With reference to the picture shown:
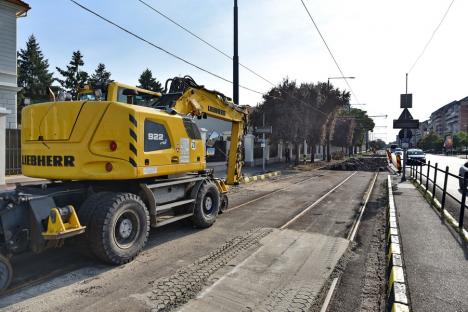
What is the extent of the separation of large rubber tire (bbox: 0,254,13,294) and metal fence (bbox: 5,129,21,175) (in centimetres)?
1443

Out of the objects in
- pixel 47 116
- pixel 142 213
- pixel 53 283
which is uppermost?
pixel 47 116

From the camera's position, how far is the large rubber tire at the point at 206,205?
26.8 feet

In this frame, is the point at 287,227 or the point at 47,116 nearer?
the point at 47,116

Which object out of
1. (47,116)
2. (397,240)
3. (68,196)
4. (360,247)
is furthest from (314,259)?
(47,116)

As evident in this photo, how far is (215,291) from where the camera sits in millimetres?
4797

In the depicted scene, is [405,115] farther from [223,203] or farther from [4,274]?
[4,274]

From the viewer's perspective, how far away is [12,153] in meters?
17.2

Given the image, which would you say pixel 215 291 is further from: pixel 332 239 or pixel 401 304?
pixel 332 239

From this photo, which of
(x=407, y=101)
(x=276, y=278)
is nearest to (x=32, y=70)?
(x=407, y=101)

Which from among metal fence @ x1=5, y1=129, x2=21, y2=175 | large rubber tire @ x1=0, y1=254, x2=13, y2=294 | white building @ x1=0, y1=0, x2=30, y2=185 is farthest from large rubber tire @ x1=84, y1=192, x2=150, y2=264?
white building @ x1=0, y1=0, x2=30, y2=185

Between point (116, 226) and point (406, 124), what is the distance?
52.3 ft

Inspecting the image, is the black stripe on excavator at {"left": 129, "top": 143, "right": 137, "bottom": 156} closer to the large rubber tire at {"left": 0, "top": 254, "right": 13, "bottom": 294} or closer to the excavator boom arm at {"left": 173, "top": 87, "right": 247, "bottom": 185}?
the excavator boom arm at {"left": 173, "top": 87, "right": 247, "bottom": 185}

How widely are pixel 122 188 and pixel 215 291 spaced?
3059mm

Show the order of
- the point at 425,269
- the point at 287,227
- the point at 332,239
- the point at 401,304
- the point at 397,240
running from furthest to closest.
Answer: the point at 287,227, the point at 332,239, the point at 397,240, the point at 425,269, the point at 401,304
